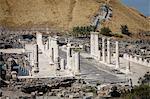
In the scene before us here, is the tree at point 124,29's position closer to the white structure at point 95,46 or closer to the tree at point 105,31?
the tree at point 105,31

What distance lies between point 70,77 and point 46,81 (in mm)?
2192

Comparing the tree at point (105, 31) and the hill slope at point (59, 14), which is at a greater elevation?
the hill slope at point (59, 14)

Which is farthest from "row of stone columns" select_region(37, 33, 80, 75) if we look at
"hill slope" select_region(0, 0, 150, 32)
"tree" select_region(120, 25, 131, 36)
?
"hill slope" select_region(0, 0, 150, 32)

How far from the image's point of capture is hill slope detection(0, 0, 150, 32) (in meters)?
95.2

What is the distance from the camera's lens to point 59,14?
3893 inches

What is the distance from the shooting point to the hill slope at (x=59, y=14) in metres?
95.2

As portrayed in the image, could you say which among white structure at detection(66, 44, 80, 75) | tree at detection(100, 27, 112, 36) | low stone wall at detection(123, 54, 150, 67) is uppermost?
tree at detection(100, 27, 112, 36)

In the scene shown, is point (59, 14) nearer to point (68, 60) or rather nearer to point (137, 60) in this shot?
point (137, 60)

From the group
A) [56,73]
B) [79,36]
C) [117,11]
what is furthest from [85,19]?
[56,73]

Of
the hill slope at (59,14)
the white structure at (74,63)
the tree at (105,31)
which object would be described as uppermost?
the hill slope at (59,14)

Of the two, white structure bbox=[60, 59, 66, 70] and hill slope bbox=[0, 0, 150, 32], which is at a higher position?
hill slope bbox=[0, 0, 150, 32]

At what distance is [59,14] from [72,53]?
52879mm

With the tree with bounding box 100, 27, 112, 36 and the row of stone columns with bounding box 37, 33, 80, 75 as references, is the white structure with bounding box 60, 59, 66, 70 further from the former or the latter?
the tree with bounding box 100, 27, 112, 36

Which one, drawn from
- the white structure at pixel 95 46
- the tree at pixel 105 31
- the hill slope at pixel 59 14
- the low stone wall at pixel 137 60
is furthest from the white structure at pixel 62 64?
the hill slope at pixel 59 14
